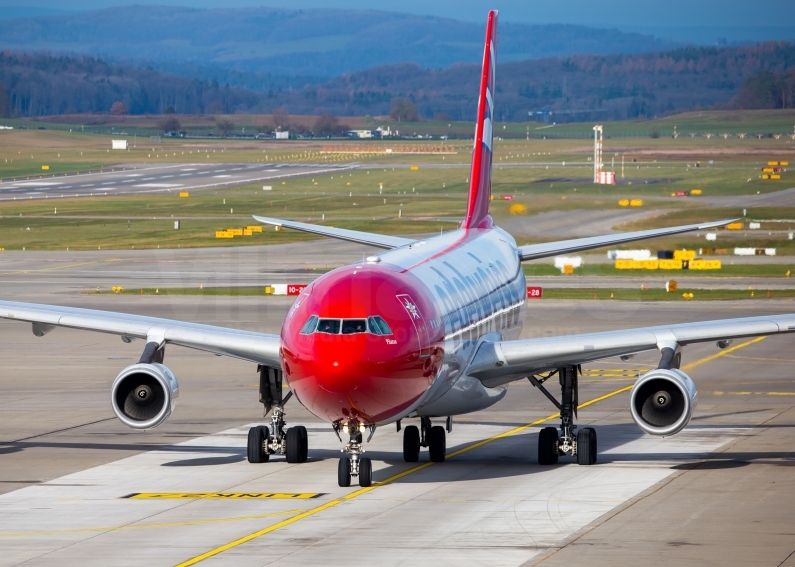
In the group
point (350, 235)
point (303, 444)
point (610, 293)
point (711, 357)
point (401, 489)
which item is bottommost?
point (401, 489)

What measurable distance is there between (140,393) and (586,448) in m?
9.82

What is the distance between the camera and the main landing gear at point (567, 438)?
3112 centimetres

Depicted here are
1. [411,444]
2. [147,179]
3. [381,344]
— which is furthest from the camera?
[147,179]

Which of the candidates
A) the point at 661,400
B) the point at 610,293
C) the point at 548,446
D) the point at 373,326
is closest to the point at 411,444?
the point at 548,446

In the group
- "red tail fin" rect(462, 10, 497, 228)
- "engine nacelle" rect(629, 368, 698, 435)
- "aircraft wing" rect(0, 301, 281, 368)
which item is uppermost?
"red tail fin" rect(462, 10, 497, 228)

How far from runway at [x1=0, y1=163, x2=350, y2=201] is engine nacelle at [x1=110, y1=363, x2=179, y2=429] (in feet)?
406

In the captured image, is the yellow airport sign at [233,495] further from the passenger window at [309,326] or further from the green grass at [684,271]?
the green grass at [684,271]

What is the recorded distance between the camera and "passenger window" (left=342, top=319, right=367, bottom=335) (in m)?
25.5

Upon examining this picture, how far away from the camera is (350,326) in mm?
25578

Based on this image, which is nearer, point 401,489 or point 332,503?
point 332,503

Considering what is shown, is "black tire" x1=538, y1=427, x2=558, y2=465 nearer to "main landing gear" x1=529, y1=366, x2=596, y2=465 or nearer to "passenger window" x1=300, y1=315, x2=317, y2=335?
"main landing gear" x1=529, y1=366, x2=596, y2=465

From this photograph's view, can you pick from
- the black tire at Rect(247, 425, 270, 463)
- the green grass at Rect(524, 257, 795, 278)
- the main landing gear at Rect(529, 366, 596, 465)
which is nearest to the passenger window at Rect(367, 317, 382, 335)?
the black tire at Rect(247, 425, 270, 463)

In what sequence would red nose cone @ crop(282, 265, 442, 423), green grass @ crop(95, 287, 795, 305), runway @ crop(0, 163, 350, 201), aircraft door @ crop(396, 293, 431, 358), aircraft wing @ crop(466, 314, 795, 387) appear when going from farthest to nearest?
runway @ crop(0, 163, 350, 201)
green grass @ crop(95, 287, 795, 305)
aircraft wing @ crop(466, 314, 795, 387)
aircraft door @ crop(396, 293, 431, 358)
red nose cone @ crop(282, 265, 442, 423)

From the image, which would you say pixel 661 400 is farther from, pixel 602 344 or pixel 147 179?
pixel 147 179
